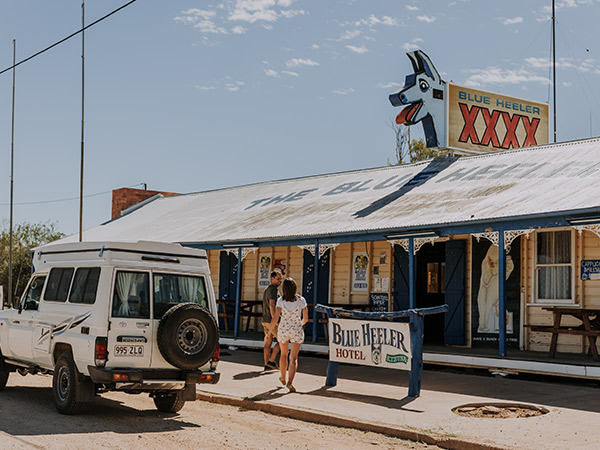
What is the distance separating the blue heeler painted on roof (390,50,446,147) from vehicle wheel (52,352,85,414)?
559 inches

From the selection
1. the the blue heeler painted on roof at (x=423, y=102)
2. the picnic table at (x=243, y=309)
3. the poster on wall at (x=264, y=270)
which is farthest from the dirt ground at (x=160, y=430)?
the the blue heeler painted on roof at (x=423, y=102)

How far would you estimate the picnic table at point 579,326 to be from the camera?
13.6 m

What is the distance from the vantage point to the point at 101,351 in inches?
384

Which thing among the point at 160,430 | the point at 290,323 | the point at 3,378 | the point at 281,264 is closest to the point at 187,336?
the point at 160,430

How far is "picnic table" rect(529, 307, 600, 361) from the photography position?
13.6 m

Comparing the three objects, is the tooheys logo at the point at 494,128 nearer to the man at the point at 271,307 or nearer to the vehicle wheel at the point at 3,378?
the man at the point at 271,307

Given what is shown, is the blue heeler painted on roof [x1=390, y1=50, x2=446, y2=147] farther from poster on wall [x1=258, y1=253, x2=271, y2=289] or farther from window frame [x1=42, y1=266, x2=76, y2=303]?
window frame [x1=42, y1=266, x2=76, y2=303]

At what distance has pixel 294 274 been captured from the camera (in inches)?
860

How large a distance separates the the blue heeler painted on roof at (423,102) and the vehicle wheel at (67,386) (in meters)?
14.2

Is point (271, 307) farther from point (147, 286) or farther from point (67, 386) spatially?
point (67, 386)

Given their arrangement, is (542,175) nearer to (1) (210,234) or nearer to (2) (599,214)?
(2) (599,214)

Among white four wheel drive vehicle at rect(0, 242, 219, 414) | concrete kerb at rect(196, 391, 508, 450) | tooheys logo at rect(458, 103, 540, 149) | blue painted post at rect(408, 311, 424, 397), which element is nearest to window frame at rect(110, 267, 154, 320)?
white four wheel drive vehicle at rect(0, 242, 219, 414)

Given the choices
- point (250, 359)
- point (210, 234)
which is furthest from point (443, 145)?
point (250, 359)

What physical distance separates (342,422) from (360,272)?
397 inches
